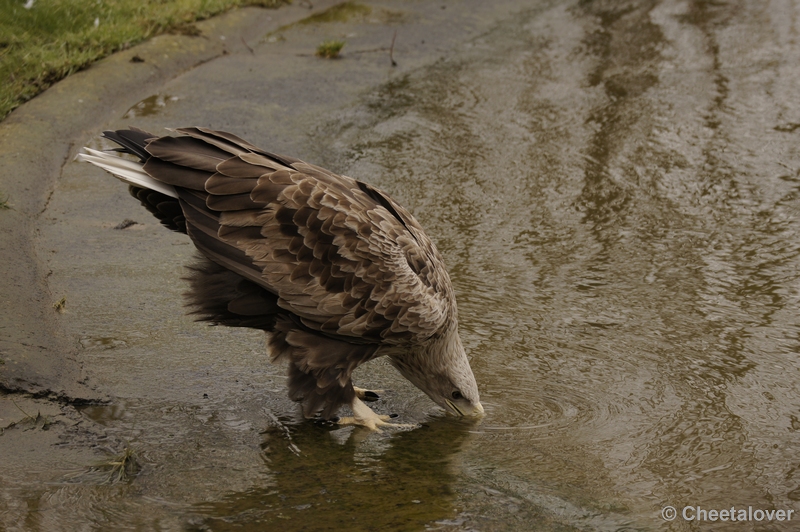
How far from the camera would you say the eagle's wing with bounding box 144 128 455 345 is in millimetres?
3982

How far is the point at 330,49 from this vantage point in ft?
28.8

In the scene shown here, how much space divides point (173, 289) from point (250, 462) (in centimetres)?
170

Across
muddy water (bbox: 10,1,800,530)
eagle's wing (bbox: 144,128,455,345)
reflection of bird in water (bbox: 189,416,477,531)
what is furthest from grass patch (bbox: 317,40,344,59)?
reflection of bird in water (bbox: 189,416,477,531)

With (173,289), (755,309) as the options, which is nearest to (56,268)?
(173,289)

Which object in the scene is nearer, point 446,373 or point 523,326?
point 446,373

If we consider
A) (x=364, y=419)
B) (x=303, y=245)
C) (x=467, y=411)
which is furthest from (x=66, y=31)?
(x=467, y=411)

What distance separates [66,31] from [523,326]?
5.30m

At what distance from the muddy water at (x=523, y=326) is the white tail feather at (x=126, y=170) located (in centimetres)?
91

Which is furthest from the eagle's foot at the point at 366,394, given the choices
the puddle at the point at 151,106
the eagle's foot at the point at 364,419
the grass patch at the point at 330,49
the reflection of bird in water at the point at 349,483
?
the grass patch at the point at 330,49

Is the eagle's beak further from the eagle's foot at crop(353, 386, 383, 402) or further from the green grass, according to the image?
the green grass

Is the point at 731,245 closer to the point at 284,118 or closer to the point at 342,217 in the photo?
the point at 342,217

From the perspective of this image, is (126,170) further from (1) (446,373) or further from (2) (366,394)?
(1) (446,373)

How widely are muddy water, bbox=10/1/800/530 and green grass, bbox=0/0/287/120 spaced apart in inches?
32.8

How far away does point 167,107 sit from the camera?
7.24 metres
